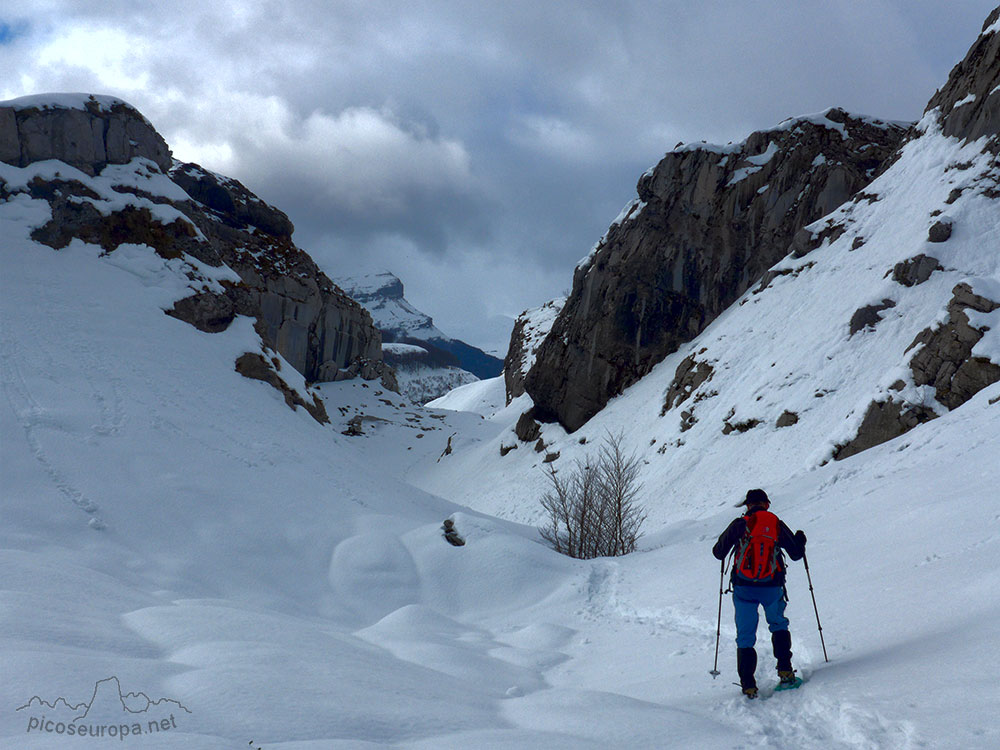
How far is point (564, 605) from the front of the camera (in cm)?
1264

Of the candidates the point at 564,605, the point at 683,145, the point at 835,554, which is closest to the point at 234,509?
the point at 564,605

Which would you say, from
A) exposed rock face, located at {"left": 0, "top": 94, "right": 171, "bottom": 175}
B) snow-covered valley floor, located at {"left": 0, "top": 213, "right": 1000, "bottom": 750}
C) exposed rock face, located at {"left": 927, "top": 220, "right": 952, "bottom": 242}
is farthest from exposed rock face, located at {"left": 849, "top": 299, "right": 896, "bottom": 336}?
exposed rock face, located at {"left": 0, "top": 94, "right": 171, "bottom": 175}

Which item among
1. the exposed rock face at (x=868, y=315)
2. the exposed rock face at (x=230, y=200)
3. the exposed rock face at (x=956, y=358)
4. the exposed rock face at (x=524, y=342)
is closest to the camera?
the exposed rock face at (x=956, y=358)

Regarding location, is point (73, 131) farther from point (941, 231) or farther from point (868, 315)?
point (941, 231)

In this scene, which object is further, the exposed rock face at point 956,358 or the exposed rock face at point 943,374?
the exposed rock face at point 943,374

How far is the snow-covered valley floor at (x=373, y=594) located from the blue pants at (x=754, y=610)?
57cm

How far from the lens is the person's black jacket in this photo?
583cm

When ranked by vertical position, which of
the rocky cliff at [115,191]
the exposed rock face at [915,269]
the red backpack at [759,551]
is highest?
the rocky cliff at [115,191]

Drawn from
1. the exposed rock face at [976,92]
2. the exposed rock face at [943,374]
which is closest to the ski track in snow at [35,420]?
the exposed rock face at [943,374]

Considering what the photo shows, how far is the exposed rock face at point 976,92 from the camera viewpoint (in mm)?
29547

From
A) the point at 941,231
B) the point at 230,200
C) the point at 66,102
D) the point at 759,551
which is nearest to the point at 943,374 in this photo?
the point at 941,231

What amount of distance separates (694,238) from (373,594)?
4180cm

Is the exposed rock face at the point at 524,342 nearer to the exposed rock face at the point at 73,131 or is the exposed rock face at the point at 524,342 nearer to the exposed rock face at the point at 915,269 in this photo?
the exposed rock face at the point at 73,131

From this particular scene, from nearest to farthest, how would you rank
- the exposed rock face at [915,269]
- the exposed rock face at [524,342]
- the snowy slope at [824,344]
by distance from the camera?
the snowy slope at [824,344] < the exposed rock face at [915,269] < the exposed rock face at [524,342]
